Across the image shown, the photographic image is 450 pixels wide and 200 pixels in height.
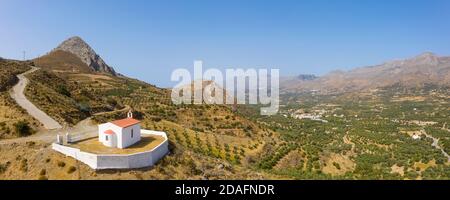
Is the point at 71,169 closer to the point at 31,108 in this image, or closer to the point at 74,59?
the point at 31,108

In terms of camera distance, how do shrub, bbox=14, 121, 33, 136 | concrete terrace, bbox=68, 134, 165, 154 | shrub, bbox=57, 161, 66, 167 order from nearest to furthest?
shrub, bbox=57, 161, 66, 167, concrete terrace, bbox=68, 134, 165, 154, shrub, bbox=14, 121, 33, 136

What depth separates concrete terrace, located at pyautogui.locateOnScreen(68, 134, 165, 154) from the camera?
2330 cm

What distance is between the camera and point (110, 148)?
2405 cm

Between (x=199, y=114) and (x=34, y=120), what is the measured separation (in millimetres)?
26197

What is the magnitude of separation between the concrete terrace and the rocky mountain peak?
9851 cm

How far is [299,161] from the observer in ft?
136

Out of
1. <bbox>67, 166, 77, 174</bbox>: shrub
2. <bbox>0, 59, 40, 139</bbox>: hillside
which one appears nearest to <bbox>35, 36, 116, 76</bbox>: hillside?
<bbox>0, 59, 40, 139</bbox>: hillside

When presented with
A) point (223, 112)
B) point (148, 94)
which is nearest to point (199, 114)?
point (223, 112)

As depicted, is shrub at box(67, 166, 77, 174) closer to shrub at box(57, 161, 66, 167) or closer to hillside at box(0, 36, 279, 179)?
hillside at box(0, 36, 279, 179)

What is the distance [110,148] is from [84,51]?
109m

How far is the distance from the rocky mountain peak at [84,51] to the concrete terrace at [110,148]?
9851 cm

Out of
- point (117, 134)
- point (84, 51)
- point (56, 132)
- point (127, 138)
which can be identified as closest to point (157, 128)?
point (56, 132)

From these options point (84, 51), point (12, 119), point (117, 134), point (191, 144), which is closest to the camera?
point (117, 134)

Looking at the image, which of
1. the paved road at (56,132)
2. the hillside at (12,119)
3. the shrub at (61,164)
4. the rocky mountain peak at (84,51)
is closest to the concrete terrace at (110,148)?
the shrub at (61,164)
